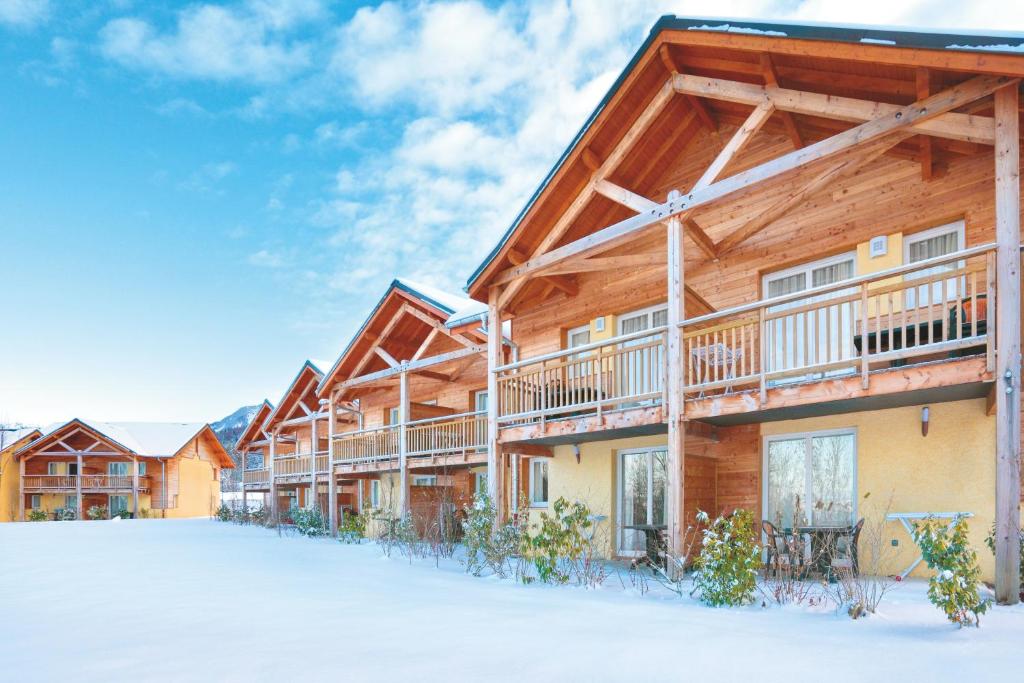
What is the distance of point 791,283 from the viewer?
37.0 ft

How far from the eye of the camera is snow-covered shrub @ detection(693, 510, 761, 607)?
7.74 metres

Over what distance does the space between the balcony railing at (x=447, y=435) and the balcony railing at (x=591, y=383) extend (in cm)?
316

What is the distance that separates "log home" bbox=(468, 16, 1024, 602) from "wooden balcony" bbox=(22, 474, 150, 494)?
110 feet

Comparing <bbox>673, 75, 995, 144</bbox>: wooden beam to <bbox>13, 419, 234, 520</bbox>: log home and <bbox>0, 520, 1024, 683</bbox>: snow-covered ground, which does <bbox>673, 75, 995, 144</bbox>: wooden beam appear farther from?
<bbox>13, 419, 234, 520</bbox>: log home

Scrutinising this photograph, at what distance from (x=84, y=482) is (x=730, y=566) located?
4110 centimetres

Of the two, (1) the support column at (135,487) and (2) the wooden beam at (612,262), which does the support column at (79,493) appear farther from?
→ (2) the wooden beam at (612,262)

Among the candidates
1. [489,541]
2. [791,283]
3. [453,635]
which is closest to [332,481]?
[489,541]

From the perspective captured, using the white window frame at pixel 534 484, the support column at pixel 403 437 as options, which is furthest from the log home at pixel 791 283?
the support column at pixel 403 437

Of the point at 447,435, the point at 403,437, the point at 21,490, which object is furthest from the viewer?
the point at 21,490

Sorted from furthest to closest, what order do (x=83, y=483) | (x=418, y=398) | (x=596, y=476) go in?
(x=83, y=483)
(x=418, y=398)
(x=596, y=476)

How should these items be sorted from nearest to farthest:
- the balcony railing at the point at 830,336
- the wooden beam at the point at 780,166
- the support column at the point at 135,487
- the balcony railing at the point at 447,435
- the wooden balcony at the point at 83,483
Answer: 1. the balcony railing at the point at 830,336
2. the wooden beam at the point at 780,166
3. the balcony railing at the point at 447,435
4. the wooden balcony at the point at 83,483
5. the support column at the point at 135,487

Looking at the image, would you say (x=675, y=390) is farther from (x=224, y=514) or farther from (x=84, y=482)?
(x=84, y=482)

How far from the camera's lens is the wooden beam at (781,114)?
970cm

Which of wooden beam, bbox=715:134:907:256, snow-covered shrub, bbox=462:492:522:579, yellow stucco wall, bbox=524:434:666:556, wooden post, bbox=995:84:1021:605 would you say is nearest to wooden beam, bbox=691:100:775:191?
wooden beam, bbox=715:134:907:256
